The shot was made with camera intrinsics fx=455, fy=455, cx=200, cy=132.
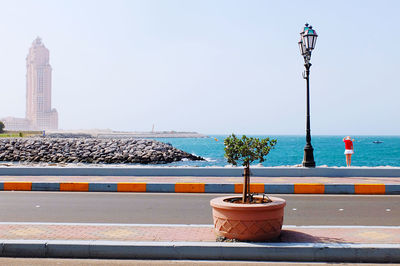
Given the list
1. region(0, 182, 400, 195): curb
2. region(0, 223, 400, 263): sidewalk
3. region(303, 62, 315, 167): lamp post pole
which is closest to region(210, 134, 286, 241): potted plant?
region(0, 223, 400, 263): sidewalk

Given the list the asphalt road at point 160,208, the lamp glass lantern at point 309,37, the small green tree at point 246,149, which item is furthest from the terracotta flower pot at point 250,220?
the lamp glass lantern at point 309,37

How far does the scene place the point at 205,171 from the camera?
16125mm

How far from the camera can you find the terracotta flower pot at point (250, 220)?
239 inches

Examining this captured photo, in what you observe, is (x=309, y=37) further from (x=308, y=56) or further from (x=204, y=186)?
(x=204, y=186)

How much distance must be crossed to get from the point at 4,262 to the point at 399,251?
503cm

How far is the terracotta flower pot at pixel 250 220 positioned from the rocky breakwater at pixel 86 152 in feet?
107

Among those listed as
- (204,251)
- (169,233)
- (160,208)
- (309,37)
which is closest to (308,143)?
(309,37)

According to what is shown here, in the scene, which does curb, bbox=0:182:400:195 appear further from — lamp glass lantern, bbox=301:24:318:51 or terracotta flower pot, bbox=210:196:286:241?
terracotta flower pot, bbox=210:196:286:241

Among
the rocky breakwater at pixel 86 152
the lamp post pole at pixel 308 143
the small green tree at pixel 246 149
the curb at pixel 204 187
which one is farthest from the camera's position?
the rocky breakwater at pixel 86 152

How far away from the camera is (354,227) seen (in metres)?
7.41

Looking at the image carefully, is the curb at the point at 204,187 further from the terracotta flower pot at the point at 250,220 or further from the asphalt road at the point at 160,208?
the terracotta flower pot at the point at 250,220

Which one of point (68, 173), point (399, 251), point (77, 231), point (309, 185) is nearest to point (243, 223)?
point (399, 251)

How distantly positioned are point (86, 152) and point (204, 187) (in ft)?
98.6

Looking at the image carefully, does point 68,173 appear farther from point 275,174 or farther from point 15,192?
point 275,174
